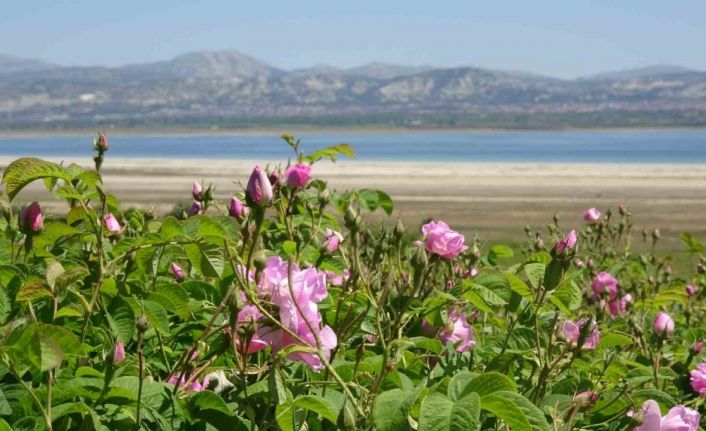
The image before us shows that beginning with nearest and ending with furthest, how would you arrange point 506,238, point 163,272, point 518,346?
1. point 518,346
2. point 163,272
3. point 506,238

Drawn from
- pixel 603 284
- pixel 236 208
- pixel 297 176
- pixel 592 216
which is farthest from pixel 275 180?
pixel 592 216

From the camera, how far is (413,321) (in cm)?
192

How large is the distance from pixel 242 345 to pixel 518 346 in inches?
23.9

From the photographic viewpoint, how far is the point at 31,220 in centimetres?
182

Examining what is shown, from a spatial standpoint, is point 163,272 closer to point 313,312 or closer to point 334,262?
point 334,262

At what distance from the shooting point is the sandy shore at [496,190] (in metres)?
22.2

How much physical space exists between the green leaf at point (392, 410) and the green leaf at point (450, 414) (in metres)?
0.03

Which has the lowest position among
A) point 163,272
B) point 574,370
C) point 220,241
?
point 574,370

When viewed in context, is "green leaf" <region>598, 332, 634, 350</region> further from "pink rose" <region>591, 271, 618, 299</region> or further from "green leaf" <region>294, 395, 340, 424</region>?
"pink rose" <region>591, 271, 618, 299</region>

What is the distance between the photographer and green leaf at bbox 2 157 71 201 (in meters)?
1.62

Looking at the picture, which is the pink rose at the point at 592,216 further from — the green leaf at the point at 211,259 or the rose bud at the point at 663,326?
the green leaf at the point at 211,259

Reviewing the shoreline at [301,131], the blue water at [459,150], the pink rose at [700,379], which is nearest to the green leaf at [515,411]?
the pink rose at [700,379]

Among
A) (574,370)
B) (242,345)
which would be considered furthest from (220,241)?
(574,370)

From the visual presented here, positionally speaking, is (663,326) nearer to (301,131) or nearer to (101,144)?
(101,144)
